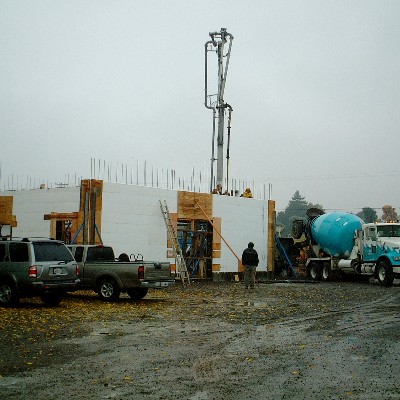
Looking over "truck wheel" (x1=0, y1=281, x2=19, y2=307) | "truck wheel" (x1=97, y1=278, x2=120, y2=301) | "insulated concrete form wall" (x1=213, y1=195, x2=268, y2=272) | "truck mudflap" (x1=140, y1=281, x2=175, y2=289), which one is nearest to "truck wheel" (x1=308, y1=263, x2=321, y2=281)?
"insulated concrete form wall" (x1=213, y1=195, x2=268, y2=272)

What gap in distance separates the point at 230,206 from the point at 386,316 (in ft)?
56.3

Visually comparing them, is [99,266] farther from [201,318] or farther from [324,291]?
[324,291]

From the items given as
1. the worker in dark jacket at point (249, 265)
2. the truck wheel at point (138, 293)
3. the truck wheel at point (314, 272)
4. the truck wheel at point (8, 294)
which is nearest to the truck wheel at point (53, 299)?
the truck wheel at point (8, 294)

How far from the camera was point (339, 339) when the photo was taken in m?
12.0

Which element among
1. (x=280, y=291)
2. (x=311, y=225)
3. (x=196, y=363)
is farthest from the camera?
(x=311, y=225)

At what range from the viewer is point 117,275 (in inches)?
752

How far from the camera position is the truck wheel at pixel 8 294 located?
55.9ft

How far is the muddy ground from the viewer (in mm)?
7730

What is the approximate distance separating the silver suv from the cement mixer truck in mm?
16282

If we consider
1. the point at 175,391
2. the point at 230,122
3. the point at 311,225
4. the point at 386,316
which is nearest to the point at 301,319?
the point at 386,316

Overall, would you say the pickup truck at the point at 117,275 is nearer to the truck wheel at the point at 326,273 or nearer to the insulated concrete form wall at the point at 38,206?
the insulated concrete form wall at the point at 38,206

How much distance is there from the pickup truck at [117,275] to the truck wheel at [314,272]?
1684 centimetres

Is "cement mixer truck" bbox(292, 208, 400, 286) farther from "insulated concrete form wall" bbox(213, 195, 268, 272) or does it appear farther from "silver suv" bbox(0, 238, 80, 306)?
"silver suv" bbox(0, 238, 80, 306)

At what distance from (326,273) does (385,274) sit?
6.10m
